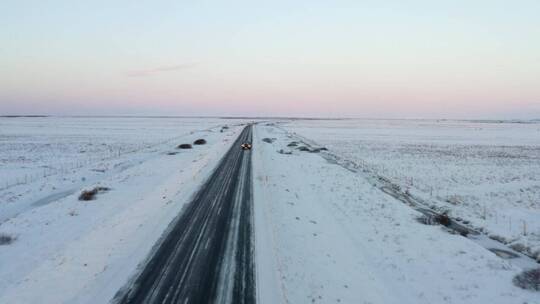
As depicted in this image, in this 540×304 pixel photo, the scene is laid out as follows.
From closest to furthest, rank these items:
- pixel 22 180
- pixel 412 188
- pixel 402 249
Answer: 1. pixel 402 249
2. pixel 412 188
3. pixel 22 180

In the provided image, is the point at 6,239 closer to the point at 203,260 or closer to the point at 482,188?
the point at 203,260

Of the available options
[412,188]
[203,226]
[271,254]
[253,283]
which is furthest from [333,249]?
[412,188]

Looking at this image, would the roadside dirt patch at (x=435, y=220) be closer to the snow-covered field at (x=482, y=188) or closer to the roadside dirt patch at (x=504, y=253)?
the snow-covered field at (x=482, y=188)

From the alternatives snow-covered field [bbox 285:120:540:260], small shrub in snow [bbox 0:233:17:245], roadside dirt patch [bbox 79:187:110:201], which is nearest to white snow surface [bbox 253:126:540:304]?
snow-covered field [bbox 285:120:540:260]

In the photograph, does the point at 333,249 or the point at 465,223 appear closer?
the point at 333,249

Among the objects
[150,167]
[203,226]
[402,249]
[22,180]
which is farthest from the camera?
[150,167]

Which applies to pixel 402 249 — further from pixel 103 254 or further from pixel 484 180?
pixel 484 180

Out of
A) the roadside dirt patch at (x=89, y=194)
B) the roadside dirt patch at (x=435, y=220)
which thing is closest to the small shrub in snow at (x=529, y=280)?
the roadside dirt patch at (x=435, y=220)
